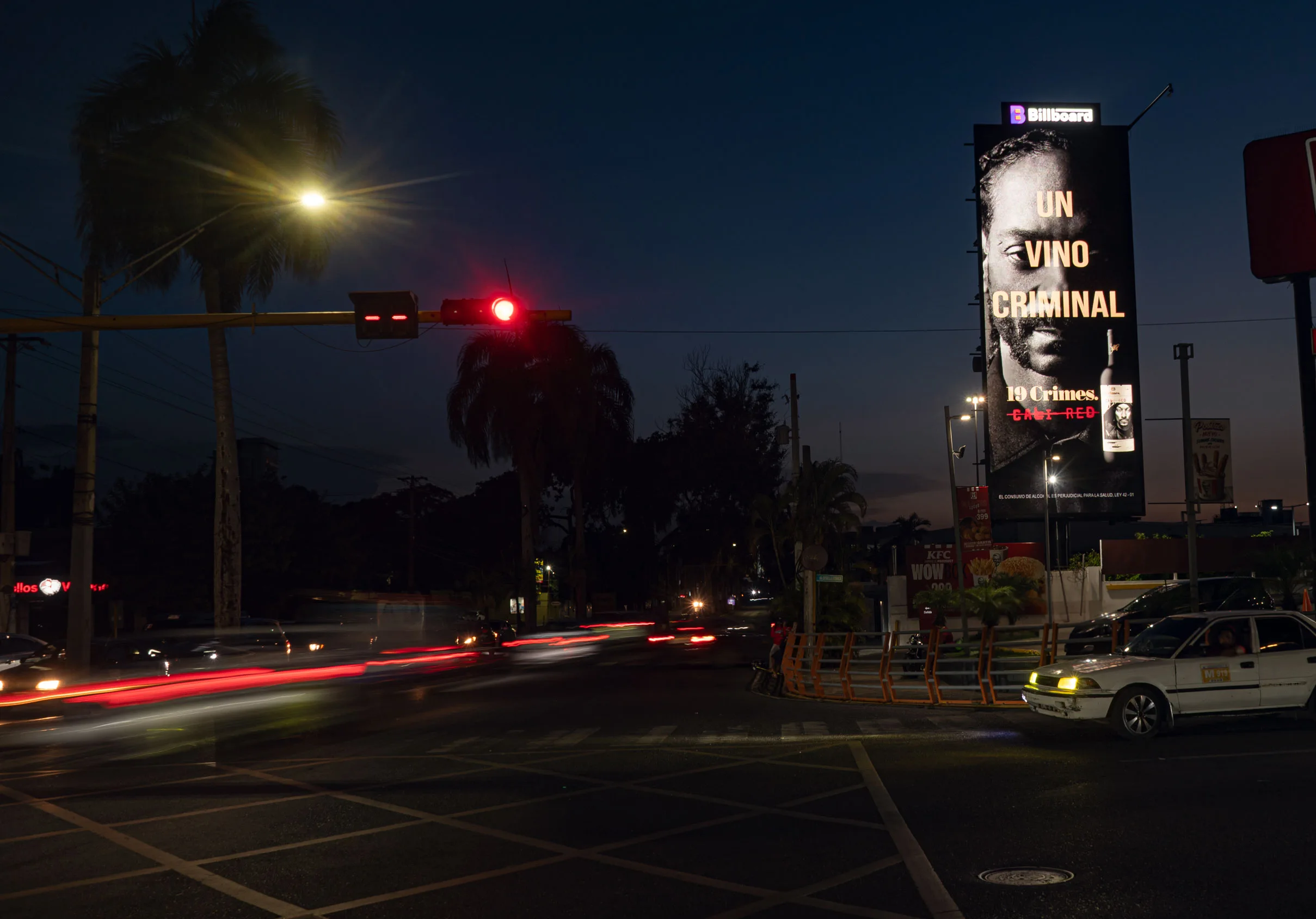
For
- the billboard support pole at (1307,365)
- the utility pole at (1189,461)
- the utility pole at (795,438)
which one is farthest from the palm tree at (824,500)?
the billboard support pole at (1307,365)

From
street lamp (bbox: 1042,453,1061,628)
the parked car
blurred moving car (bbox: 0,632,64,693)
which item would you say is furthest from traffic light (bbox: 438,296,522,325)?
street lamp (bbox: 1042,453,1061,628)

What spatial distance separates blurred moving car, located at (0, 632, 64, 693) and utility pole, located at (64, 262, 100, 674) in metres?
0.49

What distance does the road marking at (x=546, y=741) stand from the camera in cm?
1474

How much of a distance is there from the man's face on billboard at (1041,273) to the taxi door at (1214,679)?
105 feet

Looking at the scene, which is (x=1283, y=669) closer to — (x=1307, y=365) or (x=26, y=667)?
(x=1307, y=365)

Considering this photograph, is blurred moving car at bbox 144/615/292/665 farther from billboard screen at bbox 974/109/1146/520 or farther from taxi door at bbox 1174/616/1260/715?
billboard screen at bbox 974/109/1146/520

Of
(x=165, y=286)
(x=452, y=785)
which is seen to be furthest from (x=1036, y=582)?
(x=452, y=785)

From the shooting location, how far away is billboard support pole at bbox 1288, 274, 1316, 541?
1692cm

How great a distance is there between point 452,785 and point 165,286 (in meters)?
23.5

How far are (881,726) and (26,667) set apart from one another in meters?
16.8

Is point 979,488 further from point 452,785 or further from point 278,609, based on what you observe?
point 452,785

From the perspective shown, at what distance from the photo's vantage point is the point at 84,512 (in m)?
23.2

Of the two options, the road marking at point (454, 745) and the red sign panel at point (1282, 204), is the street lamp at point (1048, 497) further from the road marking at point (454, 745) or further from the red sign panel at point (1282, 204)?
the road marking at point (454, 745)

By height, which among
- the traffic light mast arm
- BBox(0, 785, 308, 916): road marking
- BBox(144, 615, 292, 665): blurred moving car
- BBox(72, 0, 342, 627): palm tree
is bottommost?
BBox(0, 785, 308, 916): road marking
